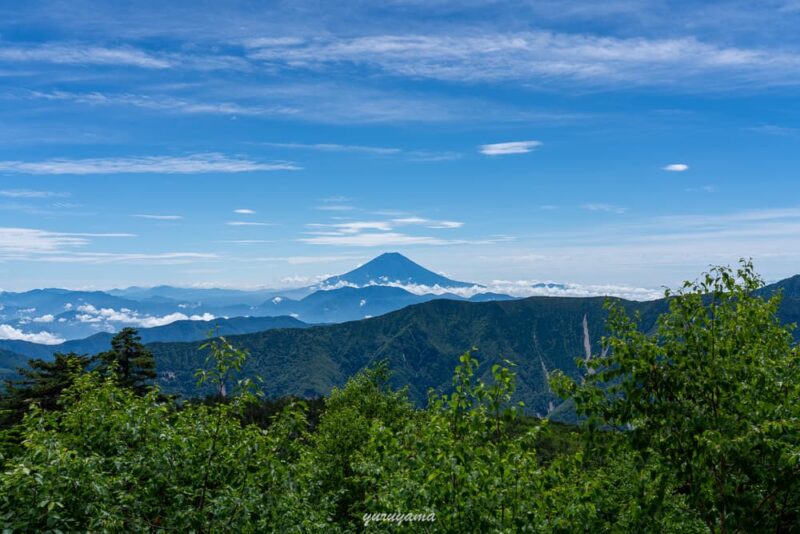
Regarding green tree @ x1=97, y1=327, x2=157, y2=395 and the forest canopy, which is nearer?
the forest canopy

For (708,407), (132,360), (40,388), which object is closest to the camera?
(708,407)

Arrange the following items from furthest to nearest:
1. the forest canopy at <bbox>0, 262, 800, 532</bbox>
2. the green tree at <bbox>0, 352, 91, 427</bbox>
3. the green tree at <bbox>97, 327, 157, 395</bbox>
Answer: the green tree at <bbox>97, 327, 157, 395</bbox> → the green tree at <bbox>0, 352, 91, 427</bbox> → the forest canopy at <bbox>0, 262, 800, 532</bbox>

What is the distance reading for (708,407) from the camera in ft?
45.4

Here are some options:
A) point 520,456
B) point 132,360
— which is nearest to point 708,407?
point 520,456

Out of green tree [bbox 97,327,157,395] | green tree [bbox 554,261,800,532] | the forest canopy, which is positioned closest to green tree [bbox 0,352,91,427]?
green tree [bbox 97,327,157,395]

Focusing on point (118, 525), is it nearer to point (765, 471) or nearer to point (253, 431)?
point (253, 431)

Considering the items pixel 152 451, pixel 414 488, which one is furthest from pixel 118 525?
pixel 414 488

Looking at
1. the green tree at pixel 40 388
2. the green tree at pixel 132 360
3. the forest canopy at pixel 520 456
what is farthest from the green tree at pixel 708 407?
the green tree at pixel 132 360

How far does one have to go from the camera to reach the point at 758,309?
52.4 ft

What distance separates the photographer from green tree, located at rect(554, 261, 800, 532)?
12.7 meters

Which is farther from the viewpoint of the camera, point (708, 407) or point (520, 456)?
point (520, 456)

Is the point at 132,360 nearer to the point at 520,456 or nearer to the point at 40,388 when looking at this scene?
the point at 40,388

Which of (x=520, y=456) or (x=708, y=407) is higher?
(x=708, y=407)

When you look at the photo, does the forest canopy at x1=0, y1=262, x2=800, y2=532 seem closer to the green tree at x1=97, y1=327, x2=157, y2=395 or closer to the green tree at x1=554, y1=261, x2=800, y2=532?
the green tree at x1=554, y1=261, x2=800, y2=532
